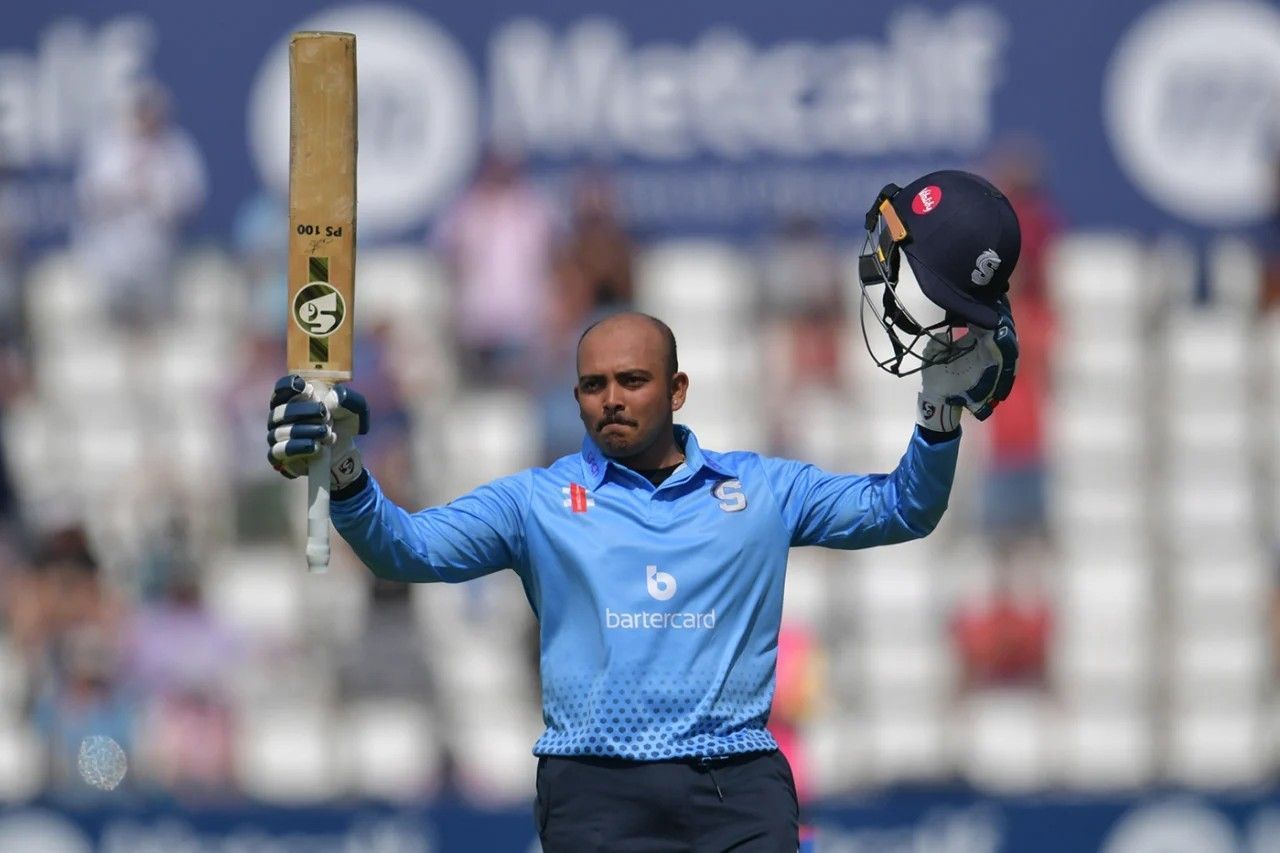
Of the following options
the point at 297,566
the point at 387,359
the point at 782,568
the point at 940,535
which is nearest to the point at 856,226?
the point at 940,535

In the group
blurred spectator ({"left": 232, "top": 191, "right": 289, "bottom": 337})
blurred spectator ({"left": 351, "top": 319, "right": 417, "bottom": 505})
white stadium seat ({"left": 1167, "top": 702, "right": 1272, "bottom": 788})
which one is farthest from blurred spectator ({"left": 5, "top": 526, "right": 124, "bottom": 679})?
white stadium seat ({"left": 1167, "top": 702, "right": 1272, "bottom": 788})

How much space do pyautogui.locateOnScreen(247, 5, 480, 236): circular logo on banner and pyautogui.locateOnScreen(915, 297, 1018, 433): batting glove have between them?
6485mm

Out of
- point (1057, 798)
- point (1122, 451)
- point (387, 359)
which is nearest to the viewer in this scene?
point (1057, 798)

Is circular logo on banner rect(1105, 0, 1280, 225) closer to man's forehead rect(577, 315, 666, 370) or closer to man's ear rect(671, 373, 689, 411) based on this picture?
man's ear rect(671, 373, 689, 411)

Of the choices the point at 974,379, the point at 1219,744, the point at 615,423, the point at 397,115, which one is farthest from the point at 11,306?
the point at 974,379

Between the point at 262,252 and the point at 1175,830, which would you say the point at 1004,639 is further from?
the point at 262,252

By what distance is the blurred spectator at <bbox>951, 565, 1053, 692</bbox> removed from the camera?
9.30m

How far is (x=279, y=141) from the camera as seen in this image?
399 inches

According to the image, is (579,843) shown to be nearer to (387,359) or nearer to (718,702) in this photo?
(718,702)

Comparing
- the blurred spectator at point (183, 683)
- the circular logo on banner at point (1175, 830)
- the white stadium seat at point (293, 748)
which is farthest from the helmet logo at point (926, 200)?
the white stadium seat at point (293, 748)

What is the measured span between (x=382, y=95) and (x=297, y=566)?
2.35 metres

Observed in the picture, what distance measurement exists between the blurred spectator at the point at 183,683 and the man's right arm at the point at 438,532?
478 centimetres

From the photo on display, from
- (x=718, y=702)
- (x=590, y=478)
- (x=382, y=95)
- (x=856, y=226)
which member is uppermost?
(x=382, y=95)

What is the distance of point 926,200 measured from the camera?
3939 mm
